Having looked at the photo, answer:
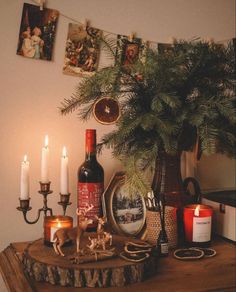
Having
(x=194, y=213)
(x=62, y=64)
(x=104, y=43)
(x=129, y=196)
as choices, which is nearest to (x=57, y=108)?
(x=62, y=64)

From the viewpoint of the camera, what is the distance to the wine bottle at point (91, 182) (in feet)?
3.59

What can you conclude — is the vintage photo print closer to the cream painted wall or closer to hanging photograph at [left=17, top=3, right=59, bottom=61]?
the cream painted wall

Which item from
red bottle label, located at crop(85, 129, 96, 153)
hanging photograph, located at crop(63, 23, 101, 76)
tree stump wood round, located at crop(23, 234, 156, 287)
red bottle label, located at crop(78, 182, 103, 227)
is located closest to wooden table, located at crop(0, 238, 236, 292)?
tree stump wood round, located at crop(23, 234, 156, 287)

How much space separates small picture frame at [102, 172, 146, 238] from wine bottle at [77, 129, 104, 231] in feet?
0.10

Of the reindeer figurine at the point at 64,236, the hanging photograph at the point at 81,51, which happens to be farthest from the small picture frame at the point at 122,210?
the hanging photograph at the point at 81,51

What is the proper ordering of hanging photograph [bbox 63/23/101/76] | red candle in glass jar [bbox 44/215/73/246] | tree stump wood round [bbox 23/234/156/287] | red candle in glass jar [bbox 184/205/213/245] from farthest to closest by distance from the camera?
1. hanging photograph [bbox 63/23/101/76]
2. red candle in glass jar [bbox 184/205/213/245]
3. red candle in glass jar [bbox 44/215/73/246]
4. tree stump wood round [bbox 23/234/156/287]

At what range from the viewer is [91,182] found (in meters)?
1.10

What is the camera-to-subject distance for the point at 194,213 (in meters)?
1.08

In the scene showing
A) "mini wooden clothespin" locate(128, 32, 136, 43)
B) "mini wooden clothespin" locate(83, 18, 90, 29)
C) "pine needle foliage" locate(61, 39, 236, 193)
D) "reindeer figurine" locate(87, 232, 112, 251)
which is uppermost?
"mini wooden clothespin" locate(83, 18, 90, 29)

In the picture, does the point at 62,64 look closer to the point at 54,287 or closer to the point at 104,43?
the point at 104,43

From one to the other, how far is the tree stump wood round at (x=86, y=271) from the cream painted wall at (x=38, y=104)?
35 cm

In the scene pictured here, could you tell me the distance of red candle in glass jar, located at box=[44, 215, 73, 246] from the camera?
0.97m

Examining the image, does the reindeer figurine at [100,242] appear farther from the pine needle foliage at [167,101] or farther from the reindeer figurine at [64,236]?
the pine needle foliage at [167,101]

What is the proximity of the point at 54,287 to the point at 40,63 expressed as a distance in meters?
0.72
